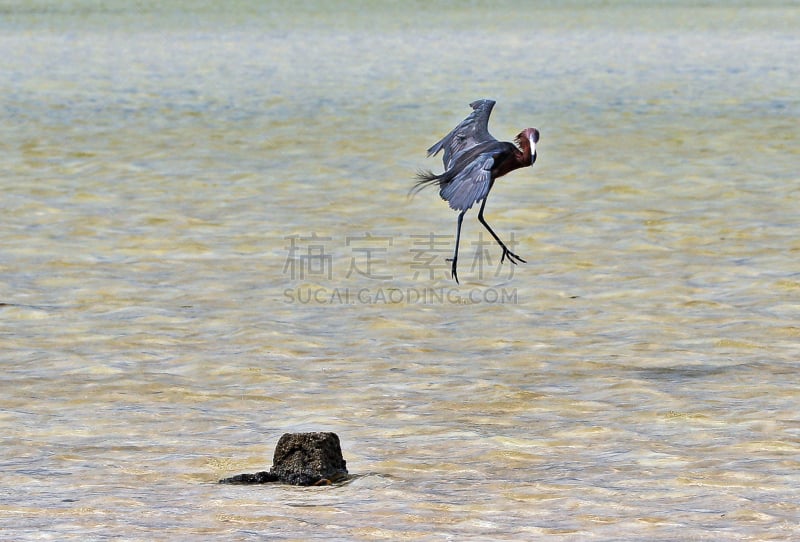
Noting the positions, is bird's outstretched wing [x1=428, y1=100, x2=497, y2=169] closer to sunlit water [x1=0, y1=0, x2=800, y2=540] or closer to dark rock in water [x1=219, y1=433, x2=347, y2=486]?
sunlit water [x1=0, y1=0, x2=800, y2=540]

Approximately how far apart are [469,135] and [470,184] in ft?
2.80

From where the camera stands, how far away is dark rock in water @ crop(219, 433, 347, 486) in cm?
634

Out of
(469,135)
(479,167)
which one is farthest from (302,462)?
(469,135)

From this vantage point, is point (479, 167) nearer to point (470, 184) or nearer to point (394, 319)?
point (470, 184)

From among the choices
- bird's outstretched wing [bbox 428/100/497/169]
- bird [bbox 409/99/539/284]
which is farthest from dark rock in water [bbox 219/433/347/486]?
bird's outstretched wing [bbox 428/100/497/169]

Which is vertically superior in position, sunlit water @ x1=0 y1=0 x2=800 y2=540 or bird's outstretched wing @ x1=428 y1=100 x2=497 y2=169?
bird's outstretched wing @ x1=428 y1=100 x2=497 y2=169

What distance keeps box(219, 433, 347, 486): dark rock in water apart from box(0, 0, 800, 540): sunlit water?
4.1 inches

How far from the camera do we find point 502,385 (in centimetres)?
844

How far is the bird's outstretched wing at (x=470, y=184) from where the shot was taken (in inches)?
295

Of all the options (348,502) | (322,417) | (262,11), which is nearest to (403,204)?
(322,417)

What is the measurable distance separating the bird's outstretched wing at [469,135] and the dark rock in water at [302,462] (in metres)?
2.26

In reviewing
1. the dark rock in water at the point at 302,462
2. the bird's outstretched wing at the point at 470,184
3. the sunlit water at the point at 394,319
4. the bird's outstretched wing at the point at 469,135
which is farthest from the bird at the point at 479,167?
the dark rock in water at the point at 302,462

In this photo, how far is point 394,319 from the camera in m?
10.2

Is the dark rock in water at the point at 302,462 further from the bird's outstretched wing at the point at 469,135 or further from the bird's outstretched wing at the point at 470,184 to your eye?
the bird's outstretched wing at the point at 469,135
